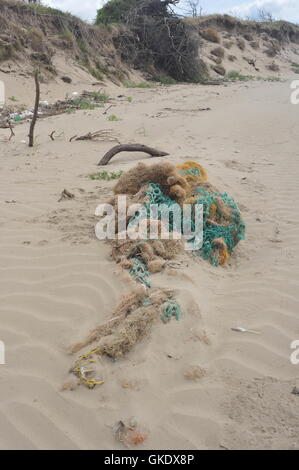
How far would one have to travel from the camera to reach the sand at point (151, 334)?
2049 millimetres

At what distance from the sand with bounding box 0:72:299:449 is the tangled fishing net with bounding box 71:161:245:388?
0.08 meters

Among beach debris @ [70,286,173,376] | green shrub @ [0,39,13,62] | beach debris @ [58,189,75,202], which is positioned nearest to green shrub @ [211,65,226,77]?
green shrub @ [0,39,13,62]

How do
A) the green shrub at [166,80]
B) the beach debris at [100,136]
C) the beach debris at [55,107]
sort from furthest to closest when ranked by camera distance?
the green shrub at [166,80]
the beach debris at [55,107]
the beach debris at [100,136]

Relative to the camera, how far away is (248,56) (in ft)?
89.2

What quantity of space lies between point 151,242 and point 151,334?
0.98m

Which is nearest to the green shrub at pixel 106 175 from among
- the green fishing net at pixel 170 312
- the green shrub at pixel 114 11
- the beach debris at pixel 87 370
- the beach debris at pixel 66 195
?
the beach debris at pixel 66 195

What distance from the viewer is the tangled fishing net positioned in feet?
8.13

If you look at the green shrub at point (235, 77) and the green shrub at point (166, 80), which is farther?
the green shrub at point (235, 77)

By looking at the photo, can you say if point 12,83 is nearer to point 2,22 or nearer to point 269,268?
point 2,22

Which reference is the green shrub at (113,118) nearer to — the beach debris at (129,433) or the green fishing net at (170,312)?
the green fishing net at (170,312)

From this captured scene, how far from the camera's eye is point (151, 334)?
8.28 feet

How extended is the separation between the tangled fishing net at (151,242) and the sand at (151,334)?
3.3 inches

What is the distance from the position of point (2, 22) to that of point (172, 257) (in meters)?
14.0

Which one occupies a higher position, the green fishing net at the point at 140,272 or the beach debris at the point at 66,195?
the beach debris at the point at 66,195
